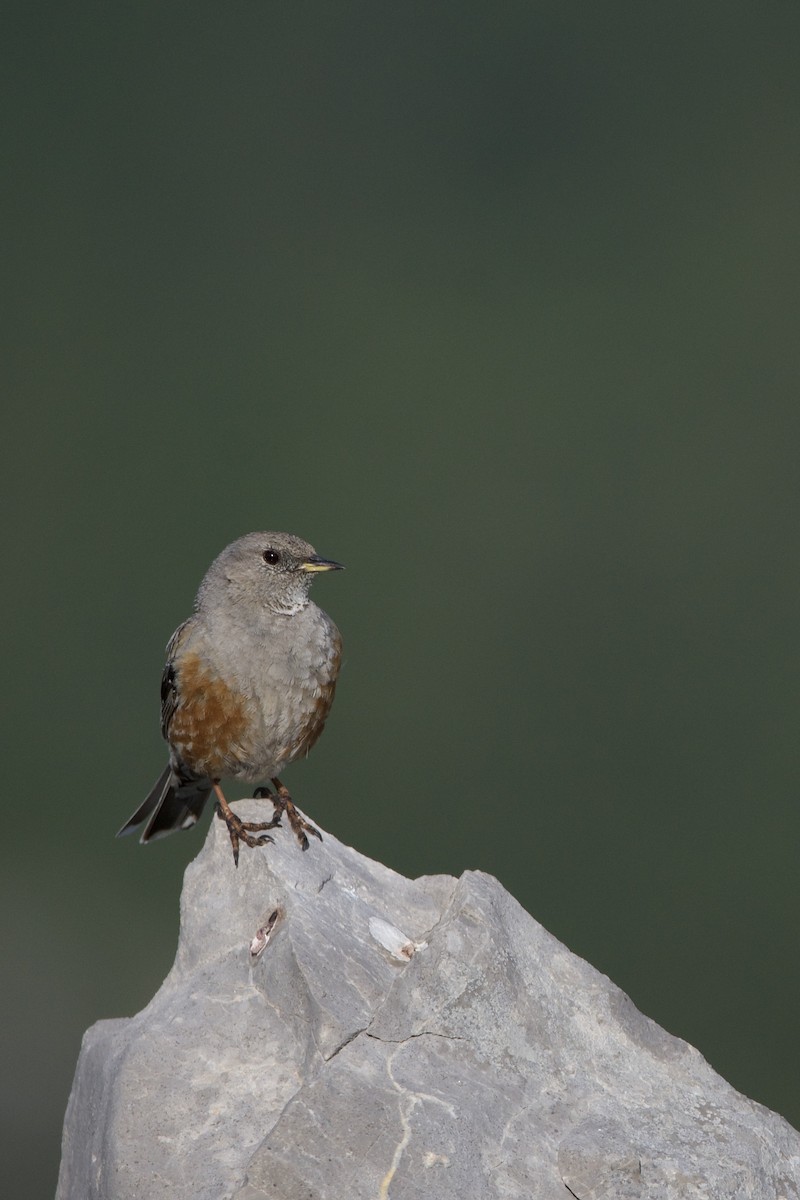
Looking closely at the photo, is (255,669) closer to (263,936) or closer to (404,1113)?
(263,936)

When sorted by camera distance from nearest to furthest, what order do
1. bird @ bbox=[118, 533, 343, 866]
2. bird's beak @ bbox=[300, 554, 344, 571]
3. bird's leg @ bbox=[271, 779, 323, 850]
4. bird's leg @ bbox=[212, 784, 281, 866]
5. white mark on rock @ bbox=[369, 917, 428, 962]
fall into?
white mark on rock @ bbox=[369, 917, 428, 962]
bird's leg @ bbox=[212, 784, 281, 866]
bird's leg @ bbox=[271, 779, 323, 850]
bird @ bbox=[118, 533, 343, 866]
bird's beak @ bbox=[300, 554, 344, 571]

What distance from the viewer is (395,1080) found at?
17.2 feet

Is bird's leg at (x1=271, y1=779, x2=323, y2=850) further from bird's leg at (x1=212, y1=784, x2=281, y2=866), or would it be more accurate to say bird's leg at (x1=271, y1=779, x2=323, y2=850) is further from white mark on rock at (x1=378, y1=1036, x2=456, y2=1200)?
white mark on rock at (x1=378, y1=1036, x2=456, y2=1200)

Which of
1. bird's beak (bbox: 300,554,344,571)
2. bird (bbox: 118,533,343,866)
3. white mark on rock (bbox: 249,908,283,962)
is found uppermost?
bird's beak (bbox: 300,554,344,571)

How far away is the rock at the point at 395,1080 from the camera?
5.03 m

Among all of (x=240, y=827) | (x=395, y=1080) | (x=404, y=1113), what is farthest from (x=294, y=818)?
(x=404, y=1113)

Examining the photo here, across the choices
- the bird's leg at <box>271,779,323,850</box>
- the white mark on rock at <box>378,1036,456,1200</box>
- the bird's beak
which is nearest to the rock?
the white mark on rock at <box>378,1036,456,1200</box>

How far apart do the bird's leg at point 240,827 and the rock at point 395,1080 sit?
242 millimetres

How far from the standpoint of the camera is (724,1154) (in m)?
5.24

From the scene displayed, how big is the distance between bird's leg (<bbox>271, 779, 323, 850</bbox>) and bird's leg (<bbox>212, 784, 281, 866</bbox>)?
2.7 inches

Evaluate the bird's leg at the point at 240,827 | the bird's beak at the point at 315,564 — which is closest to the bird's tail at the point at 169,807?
the bird's leg at the point at 240,827

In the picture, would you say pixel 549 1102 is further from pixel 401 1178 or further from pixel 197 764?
pixel 197 764

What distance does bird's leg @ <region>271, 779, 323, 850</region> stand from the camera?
6.77 meters

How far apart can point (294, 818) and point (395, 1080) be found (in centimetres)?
185
